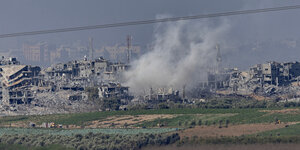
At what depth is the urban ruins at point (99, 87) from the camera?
389 ft

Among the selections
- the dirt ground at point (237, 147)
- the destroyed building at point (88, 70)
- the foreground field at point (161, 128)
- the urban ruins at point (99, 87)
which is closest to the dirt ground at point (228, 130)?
the foreground field at point (161, 128)

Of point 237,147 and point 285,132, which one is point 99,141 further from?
point 285,132

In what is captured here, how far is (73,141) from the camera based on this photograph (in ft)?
210

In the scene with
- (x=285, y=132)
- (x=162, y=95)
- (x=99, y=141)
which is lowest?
(x=99, y=141)

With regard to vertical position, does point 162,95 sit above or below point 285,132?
above

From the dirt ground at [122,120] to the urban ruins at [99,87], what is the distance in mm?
13477

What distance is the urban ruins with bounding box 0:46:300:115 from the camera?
119m

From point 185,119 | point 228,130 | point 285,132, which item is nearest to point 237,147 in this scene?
point 285,132

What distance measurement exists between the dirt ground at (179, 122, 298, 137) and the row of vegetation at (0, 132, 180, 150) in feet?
12.2

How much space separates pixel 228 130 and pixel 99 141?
1430 cm

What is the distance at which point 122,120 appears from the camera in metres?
89.4

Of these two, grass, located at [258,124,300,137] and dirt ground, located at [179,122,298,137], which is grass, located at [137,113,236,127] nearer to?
dirt ground, located at [179,122,298,137]

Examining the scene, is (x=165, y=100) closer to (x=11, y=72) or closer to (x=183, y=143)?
(x=11, y=72)

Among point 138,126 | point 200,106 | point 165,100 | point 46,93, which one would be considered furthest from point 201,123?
point 46,93
